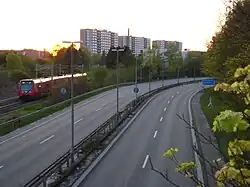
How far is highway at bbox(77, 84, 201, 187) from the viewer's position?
Answer: 17.0 metres

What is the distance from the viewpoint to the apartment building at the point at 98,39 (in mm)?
149750

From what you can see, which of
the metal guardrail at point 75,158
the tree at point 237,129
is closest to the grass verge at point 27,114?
the metal guardrail at point 75,158

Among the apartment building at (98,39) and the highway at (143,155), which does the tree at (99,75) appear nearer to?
the highway at (143,155)

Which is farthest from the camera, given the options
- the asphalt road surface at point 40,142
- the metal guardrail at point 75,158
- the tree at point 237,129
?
Answer: the asphalt road surface at point 40,142

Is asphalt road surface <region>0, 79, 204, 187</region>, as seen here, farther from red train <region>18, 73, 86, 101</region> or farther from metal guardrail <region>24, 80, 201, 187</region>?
red train <region>18, 73, 86, 101</region>

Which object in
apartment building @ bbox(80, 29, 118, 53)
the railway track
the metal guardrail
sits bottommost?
the railway track

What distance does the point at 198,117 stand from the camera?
125 ft

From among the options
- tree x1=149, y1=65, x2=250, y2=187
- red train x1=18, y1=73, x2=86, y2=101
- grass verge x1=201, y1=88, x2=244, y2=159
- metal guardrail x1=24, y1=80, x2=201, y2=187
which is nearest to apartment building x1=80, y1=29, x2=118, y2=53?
red train x1=18, y1=73, x2=86, y2=101

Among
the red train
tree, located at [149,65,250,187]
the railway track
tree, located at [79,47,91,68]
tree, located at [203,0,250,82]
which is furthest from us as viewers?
tree, located at [79,47,91,68]

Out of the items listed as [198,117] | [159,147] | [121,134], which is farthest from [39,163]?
[198,117]

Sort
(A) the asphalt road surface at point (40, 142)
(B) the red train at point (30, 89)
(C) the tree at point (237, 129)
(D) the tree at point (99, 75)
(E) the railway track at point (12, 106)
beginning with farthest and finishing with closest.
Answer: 1. (D) the tree at point (99, 75)
2. (B) the red train at point (30, 89)
3. (E) the railway track at point (12, 106)
4. (A) the asphalt road surface at point (40, 142)
5. (C) the tree at point (237, 129)

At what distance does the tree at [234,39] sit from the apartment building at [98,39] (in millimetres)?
114060

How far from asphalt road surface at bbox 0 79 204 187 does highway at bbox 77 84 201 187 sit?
2915mm

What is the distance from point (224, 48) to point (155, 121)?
28.4 ft
